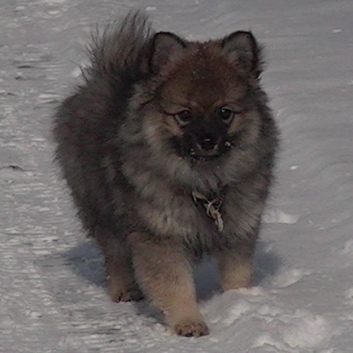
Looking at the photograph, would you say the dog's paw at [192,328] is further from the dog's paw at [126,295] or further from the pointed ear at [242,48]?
the pointed ear at [242,48]

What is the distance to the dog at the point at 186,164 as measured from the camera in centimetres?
536

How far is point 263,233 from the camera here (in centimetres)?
662

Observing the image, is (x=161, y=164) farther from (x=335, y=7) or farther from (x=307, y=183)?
(x=335, y=7)

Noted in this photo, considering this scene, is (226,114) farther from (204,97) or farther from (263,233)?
(263,233)

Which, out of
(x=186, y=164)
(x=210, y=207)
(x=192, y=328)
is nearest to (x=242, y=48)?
(x=186, y=164)

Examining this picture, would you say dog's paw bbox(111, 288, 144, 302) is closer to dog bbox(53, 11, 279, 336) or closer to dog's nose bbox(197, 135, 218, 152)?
dog bbox(53, 11, 279, 336)

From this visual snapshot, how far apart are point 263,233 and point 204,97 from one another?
152 cm

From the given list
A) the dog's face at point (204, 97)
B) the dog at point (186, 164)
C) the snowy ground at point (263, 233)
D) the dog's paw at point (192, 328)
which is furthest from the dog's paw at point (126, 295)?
the dog's face at point (204, 97)

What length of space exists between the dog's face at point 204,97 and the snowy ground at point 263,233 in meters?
0.74

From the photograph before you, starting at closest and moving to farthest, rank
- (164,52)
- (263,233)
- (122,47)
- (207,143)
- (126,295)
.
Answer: (207,143) → (164,52) → (126,295) → (122,47) → (263,233)

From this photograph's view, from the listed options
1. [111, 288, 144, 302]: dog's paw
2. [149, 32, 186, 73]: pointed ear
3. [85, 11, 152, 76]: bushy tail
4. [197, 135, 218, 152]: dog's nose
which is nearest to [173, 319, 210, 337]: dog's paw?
[111, 288, 144, 302]: dog's paw

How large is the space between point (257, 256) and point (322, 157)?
1462mm

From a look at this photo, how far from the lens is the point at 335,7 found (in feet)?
38.6

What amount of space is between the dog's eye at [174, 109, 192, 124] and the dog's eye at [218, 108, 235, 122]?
0.44 ft
